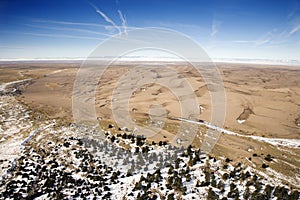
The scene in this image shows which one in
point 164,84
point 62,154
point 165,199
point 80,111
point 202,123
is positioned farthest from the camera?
point 164,84

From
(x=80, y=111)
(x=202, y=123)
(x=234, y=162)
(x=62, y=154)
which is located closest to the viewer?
(x=234, y=162)

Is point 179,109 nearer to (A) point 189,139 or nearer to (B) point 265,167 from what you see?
(A) point 189,139

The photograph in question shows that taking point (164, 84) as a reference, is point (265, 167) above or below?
below

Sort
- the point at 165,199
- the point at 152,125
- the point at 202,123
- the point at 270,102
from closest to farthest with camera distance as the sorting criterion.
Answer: the point at 165,199 → the point at 152,125 → the point at 202,123 → the point at 270,102

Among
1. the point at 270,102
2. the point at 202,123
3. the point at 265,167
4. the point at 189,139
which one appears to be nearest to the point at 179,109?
the point at 202,123

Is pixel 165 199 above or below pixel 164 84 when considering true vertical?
below

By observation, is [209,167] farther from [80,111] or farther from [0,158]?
[80,111]

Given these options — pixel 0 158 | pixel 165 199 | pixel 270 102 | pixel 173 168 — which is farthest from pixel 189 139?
pixel 270 102

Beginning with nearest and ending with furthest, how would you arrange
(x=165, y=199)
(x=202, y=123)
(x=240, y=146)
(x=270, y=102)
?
(x=165, y=199) → (x=240, y=146) → (x=202, y=123) → (x=270, y=102)

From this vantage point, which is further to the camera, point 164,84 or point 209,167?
point 164,84
